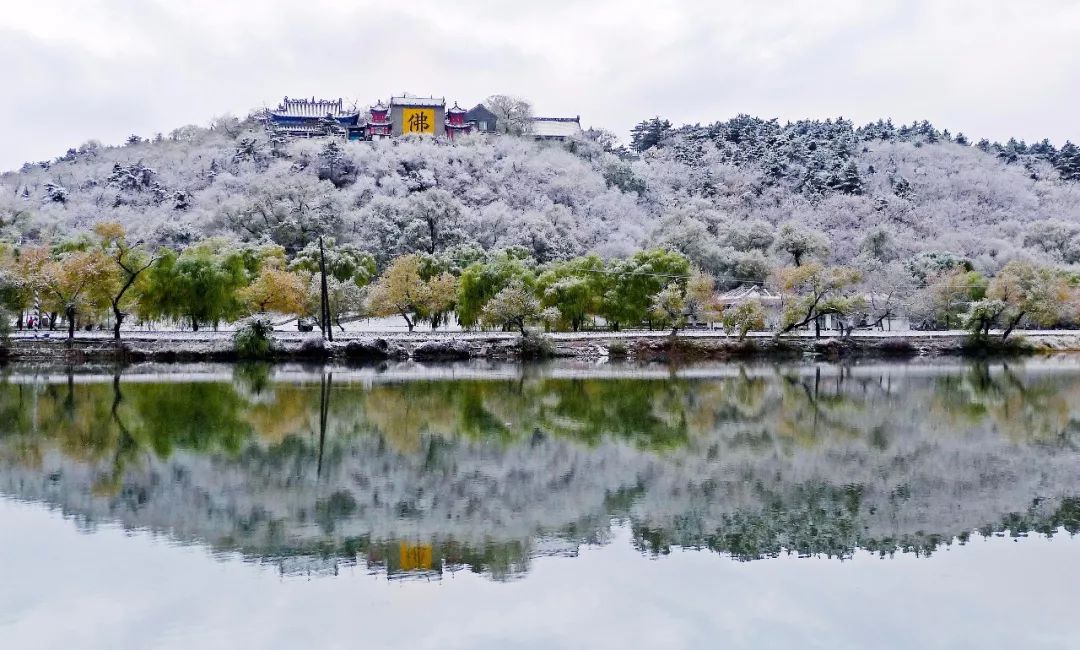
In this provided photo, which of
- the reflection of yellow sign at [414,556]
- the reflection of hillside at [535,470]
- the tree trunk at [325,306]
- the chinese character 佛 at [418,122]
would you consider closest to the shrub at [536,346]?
the tree trunk at [325,306]

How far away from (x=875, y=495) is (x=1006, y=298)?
38498 mm

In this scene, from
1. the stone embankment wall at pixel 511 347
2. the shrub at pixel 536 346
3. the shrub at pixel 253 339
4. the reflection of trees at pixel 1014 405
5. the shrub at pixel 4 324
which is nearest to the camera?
the reflection of trees at pixel 1014 405

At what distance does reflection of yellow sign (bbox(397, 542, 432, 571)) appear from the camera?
32.8 ft

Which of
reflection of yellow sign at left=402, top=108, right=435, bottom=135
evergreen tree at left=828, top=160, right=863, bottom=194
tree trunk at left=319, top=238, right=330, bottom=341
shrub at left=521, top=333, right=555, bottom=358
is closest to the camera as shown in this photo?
tree trunk at left=319, top=238, right=330, bottom=341

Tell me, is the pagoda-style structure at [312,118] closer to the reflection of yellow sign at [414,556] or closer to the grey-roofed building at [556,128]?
the grey-roofed building at [556,128]

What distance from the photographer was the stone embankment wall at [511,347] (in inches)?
1700

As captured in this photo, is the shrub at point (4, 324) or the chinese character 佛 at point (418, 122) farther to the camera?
the chinese character 佛 at point (418, 122)

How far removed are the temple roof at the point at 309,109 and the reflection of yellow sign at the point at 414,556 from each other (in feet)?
338

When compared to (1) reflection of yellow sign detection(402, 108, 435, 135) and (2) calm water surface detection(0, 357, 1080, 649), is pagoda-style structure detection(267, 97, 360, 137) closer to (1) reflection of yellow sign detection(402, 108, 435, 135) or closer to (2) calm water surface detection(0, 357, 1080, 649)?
(1) reflection of yellow sign detection(402, 108, 435, 135)

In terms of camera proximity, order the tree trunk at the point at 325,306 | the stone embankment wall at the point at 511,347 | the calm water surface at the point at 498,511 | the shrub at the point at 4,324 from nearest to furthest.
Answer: the calm water surface at the point at 498,511 < the shrub at the point at 4,324 < the stone embankment wall at the point at 511,347 < the tree trunk at the point at 325,306

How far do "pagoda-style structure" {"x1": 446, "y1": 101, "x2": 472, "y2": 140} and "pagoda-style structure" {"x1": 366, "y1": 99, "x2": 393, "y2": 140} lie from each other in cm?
655

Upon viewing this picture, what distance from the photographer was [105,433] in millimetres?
19375

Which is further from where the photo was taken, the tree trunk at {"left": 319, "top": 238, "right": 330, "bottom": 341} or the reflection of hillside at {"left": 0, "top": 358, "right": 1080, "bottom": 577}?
the tree trunk at {"left": 319, "top": 238, "right": 330, "bottom": 341}

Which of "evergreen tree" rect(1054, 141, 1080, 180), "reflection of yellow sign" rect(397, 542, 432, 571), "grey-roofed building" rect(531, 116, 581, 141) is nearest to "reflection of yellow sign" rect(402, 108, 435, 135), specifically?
"grey-roofed building" rect(531, 116, 581, 141)
